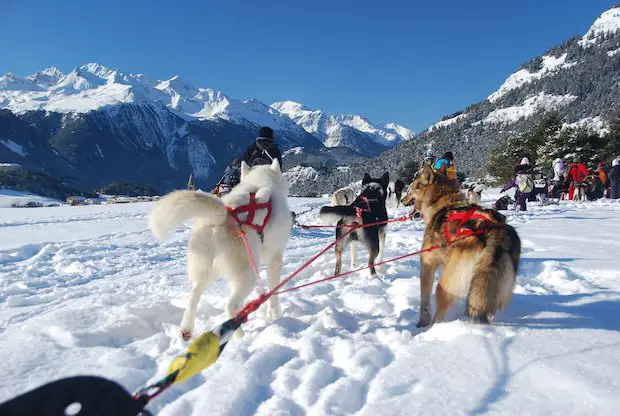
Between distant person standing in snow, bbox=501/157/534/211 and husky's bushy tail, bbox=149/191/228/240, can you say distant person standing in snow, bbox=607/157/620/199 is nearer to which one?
distant person standing in snow, bbox=501/157/534/211

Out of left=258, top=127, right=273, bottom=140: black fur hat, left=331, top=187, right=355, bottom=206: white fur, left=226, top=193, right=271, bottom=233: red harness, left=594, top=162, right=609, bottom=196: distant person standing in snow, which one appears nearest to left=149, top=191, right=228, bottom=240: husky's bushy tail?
left=226, top=193, right=271, bottom=233: red harness

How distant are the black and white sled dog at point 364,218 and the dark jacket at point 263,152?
5.56ft

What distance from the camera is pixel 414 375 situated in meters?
2.25

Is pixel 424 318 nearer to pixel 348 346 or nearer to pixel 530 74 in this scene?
pixel 348 346

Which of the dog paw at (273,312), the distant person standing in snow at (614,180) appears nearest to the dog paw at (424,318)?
the dog paw at (273,312)

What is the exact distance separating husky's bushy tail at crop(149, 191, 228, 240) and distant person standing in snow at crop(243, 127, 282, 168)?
4.10 m

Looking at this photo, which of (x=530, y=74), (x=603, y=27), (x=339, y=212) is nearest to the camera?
(x=339, y=212)

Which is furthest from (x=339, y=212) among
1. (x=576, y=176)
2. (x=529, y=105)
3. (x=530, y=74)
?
(x=530, y=74)

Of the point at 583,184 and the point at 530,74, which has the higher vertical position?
the point at 530,74

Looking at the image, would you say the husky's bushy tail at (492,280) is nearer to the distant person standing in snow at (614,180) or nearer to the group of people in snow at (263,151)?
the group of people in snow at (263,151)

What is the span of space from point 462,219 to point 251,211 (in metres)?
1.81

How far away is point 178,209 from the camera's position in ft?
9.05

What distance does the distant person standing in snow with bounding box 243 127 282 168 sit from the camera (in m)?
7.06

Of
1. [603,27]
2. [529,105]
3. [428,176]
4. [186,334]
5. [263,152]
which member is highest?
[603,27]
